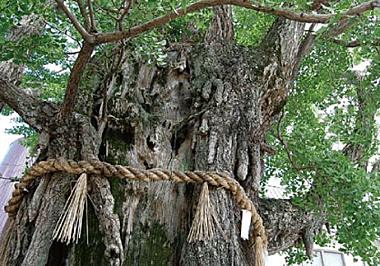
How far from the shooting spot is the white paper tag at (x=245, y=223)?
129cm

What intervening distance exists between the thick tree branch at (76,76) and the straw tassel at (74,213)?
1.05 ft

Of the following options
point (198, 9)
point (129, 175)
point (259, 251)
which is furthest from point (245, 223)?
point (198, 9)

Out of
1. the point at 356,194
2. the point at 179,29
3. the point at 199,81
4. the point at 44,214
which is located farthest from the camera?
the point at 179,29

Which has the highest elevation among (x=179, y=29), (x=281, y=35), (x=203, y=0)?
(x=179, y=29)

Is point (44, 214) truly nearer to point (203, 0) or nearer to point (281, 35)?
point (203, 0)

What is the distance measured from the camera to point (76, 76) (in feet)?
4.09

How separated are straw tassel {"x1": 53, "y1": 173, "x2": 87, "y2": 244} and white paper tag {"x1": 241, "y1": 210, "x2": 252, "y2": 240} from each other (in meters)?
0.61

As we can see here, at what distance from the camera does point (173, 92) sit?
190 cm

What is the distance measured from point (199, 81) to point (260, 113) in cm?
39

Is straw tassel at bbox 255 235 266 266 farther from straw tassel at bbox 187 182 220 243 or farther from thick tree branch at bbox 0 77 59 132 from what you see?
thick tree branch at bbox 0 77 59 132

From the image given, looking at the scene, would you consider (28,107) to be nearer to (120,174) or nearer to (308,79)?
(120,174)

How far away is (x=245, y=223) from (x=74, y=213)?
0.65 metres

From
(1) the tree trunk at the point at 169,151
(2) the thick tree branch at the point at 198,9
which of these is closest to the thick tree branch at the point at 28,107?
(1) the tree trunk at the point at 169,151

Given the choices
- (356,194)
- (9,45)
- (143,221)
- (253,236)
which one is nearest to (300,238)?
(356,194)
